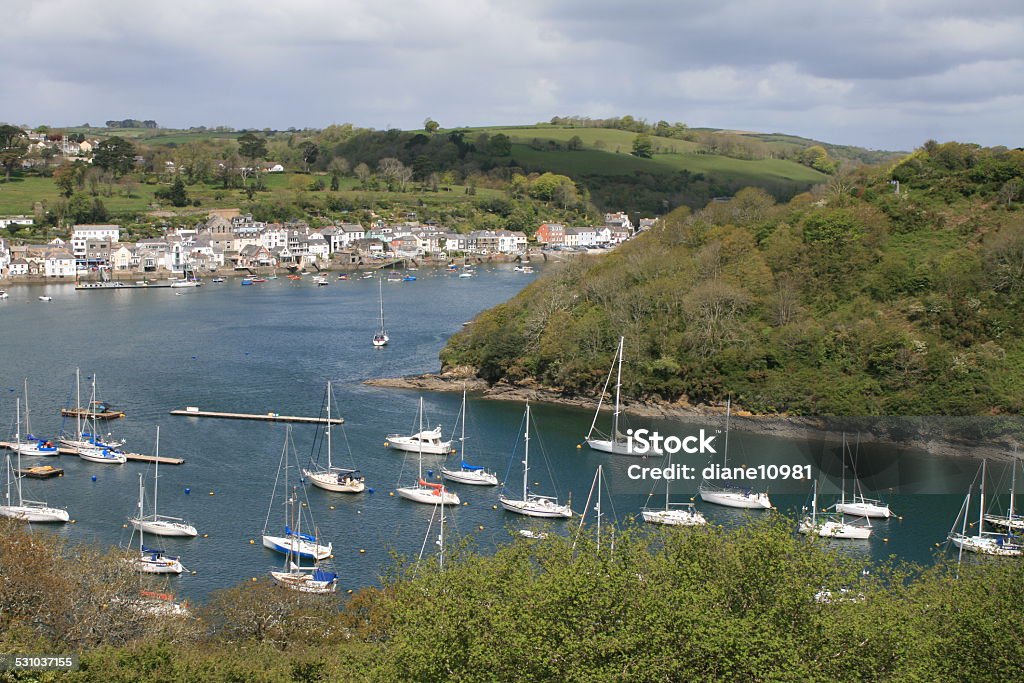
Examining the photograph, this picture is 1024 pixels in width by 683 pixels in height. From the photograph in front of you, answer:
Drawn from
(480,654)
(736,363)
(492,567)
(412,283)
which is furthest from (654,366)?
(412,283)

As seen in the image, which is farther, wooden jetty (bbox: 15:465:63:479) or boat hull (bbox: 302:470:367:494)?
wooden jetty (bbox: 15:465:63:479)

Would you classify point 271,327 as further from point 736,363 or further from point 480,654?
point 480,654

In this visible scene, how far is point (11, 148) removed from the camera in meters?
77.6

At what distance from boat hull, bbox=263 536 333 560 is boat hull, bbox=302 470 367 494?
302cm

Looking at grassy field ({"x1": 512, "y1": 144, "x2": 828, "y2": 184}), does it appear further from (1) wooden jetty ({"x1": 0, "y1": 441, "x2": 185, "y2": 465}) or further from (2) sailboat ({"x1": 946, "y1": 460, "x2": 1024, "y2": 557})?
(2) sailboat ({"x1": 946, "y1": 460, "x2": 1024, "y2": 557})

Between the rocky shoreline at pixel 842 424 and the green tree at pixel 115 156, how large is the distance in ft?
188

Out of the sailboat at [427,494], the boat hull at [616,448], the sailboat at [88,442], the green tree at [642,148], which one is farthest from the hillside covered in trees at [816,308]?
the green tree at [642,148]

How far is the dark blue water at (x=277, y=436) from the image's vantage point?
719 inches

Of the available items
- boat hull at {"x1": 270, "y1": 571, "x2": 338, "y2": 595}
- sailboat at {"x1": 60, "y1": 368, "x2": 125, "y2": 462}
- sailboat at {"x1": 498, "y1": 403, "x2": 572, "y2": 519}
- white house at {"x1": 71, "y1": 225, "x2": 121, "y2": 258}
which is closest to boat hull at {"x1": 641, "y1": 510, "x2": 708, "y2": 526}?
sailboat at {"x1": 498, "y1": 403, "x2": 572, "y2": 519}

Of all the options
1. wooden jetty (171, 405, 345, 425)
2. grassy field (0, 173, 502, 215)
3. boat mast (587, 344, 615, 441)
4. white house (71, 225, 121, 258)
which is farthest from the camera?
grassy field (0, 173, 502, 215)

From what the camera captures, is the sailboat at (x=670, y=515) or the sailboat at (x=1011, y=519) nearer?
the sailboat at (x=1011, y=519)

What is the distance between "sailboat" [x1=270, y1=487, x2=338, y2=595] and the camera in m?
15.5

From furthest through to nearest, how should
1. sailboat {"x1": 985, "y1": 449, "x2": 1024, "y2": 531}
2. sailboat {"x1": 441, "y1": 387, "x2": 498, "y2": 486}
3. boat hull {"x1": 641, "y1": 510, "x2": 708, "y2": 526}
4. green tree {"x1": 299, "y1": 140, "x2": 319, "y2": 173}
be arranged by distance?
1. green tree {"x1": 299, "y1": 140, "x2": 319, "y2": 173}
2. sailboat {"x1": 441, "y1": 387, "x2": 498, "y2": 486}
3. boat hull {"x1": 641, "y1": 510, "x2": 708, "y2": 526}
4. sailboat {"x1": 985, "y1": 449, "x2": 1024, "y2": 531}

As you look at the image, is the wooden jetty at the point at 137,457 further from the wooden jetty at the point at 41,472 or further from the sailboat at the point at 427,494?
the sailboat at the point at 427,494
